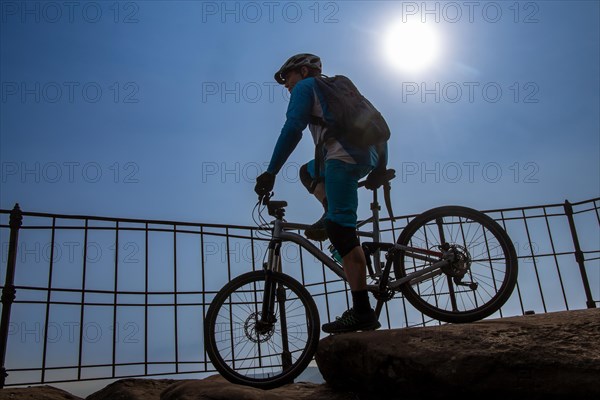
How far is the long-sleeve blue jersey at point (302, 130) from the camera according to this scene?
3.28 m

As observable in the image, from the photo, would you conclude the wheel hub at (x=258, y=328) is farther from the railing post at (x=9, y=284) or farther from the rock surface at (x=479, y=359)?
the railing post at (x=9, y=284)

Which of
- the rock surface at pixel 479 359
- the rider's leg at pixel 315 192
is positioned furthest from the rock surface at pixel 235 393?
the rider's leg at pixel 315 192

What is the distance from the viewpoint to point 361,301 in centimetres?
315

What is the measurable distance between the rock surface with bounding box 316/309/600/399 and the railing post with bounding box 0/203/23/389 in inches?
126

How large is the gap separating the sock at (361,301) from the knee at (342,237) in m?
0.29

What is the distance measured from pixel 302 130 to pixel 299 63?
66cm

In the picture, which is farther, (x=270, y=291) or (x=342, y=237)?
(x=270, y=291)

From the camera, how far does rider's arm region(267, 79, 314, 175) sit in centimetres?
332

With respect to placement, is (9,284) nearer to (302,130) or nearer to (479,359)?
(302,130)

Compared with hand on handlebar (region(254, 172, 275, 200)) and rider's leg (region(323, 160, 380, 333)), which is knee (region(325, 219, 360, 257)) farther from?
hand on handlebar (region(254, 172, 275, 200))

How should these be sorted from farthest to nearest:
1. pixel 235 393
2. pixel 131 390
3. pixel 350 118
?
pixel 131 390
pixel 350 118
pixel 235 393

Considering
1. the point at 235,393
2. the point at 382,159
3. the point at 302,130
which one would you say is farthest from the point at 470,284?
the point at 235,393

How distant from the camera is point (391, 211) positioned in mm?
3777

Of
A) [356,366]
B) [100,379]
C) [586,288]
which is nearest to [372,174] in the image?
[356,366]
